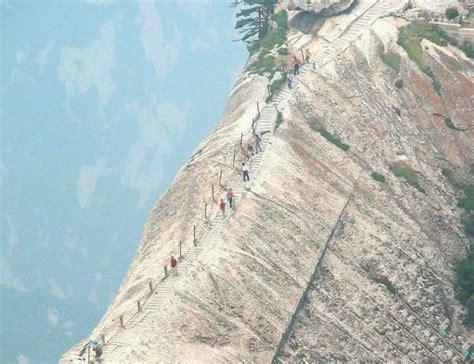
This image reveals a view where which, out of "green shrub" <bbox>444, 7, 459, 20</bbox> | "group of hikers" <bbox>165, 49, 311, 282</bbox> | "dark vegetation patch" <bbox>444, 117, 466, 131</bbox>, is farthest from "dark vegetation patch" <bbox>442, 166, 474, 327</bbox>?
"green shrub" <bbox>444, 7, 459, 20</bbox>

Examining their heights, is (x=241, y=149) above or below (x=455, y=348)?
above

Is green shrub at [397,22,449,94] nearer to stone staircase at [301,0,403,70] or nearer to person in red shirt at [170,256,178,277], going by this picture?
stone staircase at [301,0,403,70]

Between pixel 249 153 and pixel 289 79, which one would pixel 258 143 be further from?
pixel 289 79

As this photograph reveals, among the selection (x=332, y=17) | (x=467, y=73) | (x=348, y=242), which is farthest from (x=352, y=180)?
(x=332, y=17)

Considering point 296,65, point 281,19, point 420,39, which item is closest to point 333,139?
point 296,65

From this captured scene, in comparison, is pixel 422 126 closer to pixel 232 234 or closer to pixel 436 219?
pixel 436 219
